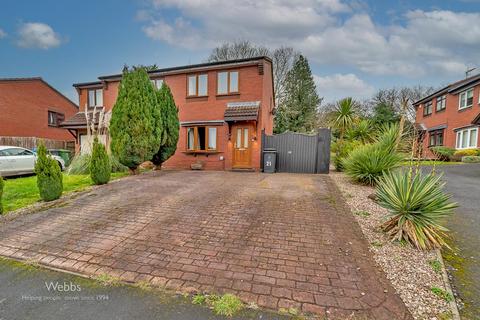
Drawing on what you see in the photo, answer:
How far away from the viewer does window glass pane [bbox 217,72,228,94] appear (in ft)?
43.9

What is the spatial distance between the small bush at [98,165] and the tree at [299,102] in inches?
818

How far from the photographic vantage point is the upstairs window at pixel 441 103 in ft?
71.6

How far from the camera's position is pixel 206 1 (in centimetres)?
1087

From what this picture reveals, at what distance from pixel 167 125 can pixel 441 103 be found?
26362 millimetres

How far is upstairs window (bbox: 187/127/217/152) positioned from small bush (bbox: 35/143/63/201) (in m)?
7.97

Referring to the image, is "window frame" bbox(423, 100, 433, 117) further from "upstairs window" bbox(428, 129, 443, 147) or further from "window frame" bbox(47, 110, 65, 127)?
"window frame" bbox(47, 110, 65, 127)

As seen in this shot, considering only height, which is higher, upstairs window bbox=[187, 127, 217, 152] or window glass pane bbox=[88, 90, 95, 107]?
window glass pane bbox=[88, 90, 95, 107]

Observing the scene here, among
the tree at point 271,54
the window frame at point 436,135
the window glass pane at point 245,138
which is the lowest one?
the window glass pane at point 245,138

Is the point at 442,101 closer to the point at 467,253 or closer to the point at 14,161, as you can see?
the point at 467,253

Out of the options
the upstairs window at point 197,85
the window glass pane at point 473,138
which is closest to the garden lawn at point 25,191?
the upstairs window at point 197,85

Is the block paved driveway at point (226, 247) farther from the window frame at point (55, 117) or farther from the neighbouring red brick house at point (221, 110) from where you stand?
the window frame at point (55, 117)

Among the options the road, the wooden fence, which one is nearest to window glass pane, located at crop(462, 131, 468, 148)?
the road

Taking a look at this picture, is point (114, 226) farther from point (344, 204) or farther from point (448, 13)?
point (448, 13)

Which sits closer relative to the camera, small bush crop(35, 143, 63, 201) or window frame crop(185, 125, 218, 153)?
small bush crop(35, 143, 63, 201)
